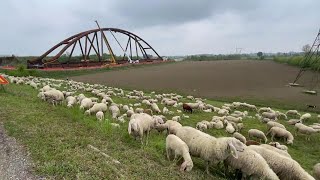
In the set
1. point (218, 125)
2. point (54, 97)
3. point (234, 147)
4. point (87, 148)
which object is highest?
point (234, 147)

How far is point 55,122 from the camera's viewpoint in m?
14.5

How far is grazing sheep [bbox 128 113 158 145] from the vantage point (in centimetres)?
1268

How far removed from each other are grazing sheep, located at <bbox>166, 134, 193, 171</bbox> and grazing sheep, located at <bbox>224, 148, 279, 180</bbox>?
4.53 ft

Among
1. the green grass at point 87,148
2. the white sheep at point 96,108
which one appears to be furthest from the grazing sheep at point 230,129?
the white sheep at point 96,108

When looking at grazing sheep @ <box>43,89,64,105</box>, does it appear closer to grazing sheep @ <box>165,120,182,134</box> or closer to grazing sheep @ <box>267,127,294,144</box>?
grazing sheep @ <box>165,120,182,134</box>

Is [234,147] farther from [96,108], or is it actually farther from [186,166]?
[96,108]

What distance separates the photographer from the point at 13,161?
9516 millimetres

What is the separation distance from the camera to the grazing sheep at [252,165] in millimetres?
9875

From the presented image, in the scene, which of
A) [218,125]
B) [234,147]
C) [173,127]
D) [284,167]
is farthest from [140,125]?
[218,125]

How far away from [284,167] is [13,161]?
7932mm

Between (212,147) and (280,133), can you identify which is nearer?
(212,147)

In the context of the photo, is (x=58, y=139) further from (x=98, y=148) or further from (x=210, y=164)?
(x=210, y=164)

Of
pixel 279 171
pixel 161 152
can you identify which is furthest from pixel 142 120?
pixel 279 171

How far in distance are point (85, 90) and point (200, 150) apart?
23.3 m
